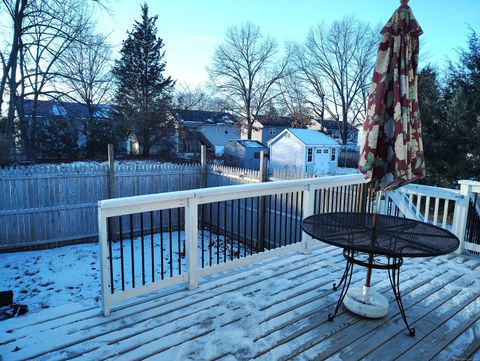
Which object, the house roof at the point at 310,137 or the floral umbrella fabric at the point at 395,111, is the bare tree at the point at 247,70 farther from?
the floral umbrella fabric at the point at 395,111

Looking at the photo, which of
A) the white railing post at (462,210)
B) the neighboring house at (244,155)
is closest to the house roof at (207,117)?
the neighboring house at (244,155)

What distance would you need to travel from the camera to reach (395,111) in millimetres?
2006

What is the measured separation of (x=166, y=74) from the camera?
18.4 metres

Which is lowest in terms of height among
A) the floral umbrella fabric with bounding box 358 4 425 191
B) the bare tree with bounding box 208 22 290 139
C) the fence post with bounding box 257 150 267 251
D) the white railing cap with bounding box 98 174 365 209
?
the fence post with bounding box 257 150 267 251

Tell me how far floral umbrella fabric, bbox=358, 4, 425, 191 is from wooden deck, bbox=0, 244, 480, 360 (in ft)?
3.35

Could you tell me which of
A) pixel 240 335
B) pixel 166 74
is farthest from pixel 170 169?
pixel 166 74

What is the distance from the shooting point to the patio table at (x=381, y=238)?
198 centimetres

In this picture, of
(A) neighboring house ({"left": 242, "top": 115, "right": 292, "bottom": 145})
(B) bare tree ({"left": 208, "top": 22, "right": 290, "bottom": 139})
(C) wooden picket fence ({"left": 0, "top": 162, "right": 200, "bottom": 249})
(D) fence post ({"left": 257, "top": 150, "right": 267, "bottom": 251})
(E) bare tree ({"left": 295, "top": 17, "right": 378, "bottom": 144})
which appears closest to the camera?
(C) wooden picket fence ({"left": 0, "top": 162, "right": 200, "bottom": 249})

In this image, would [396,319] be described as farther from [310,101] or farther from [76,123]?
[310,101]

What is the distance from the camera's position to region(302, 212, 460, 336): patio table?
1.98 m

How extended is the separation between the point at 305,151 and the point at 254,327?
55.7ft

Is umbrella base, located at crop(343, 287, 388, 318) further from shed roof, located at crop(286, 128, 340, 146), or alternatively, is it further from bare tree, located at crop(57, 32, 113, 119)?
shed roof, located at crop(286, 128, 340, 146)

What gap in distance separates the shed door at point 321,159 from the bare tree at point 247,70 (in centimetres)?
786

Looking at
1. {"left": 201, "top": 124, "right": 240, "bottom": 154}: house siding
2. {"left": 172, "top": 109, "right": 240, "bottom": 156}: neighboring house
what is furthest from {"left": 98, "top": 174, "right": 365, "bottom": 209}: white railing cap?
{"left": 201, "top": 124, "right": 240, "bottom": 154}: house siding
